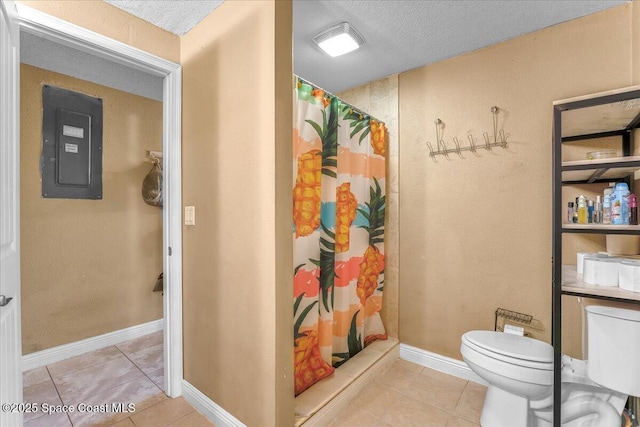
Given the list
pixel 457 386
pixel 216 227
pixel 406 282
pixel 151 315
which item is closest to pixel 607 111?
pixel 406 282

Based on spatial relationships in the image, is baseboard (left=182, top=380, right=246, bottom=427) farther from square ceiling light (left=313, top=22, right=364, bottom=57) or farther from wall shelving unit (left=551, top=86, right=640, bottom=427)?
square ceiling light (left=313, top=22, right=364, bottom=57)

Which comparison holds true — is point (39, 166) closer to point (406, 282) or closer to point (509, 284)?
point (406, 282)

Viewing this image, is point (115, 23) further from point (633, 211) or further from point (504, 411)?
point (504, 411)

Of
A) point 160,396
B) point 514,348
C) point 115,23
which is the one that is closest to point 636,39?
point 514,348

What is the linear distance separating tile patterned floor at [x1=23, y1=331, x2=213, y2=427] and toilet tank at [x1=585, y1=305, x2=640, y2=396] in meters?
1.94

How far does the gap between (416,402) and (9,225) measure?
7.27ft

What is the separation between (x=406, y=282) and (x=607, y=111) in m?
1.58

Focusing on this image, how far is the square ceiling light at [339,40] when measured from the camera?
1771 millimetres

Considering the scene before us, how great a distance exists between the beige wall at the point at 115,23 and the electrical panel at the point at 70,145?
3.80ft

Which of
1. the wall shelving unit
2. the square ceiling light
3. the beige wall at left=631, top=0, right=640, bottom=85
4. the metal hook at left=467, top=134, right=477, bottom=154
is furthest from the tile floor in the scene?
the square ceiling light

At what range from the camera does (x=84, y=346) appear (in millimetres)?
2412

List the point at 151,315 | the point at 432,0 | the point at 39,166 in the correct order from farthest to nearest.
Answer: the point at 151,315 → the point at 39,166 → the point at 432,0

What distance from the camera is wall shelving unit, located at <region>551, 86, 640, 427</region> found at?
1.26 m

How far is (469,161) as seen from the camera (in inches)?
81.8
